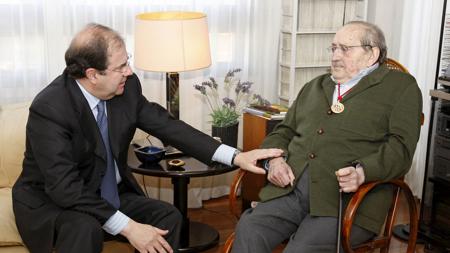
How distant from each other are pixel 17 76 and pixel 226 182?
1483mm

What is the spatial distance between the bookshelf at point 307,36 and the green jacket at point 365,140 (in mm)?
1243

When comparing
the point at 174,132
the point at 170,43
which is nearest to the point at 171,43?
the point at 170,43

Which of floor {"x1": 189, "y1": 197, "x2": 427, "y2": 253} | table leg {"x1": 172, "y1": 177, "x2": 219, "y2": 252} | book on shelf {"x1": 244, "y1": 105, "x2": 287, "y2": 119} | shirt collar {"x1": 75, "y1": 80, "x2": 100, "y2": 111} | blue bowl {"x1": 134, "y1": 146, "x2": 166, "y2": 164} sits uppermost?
shirt collar {"x1": 75, "y1": 80, "x2": 100, "y2": 111}

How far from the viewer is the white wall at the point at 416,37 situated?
3734mm

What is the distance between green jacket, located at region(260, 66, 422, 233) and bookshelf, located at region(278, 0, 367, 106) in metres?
1.24

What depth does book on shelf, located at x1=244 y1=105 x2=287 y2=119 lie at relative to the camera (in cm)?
333

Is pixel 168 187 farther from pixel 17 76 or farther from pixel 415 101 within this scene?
pixel 415 101

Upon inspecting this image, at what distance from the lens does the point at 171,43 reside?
284 cm

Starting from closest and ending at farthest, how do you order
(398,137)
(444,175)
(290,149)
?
(398,137) < (290,149) < (444,175)

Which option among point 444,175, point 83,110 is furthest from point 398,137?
point 83,110

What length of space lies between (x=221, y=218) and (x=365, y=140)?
4.81ft

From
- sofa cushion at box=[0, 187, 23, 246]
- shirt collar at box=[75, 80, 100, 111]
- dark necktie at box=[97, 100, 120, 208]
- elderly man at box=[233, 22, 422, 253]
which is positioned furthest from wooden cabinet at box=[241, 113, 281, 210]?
sofa cushion at box=[0, 187, 23, 246]

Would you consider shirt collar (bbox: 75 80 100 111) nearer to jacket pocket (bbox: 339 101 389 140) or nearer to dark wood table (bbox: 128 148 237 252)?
dark wood table (bbox: 128 148 237 252)

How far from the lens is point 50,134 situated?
2182mm
